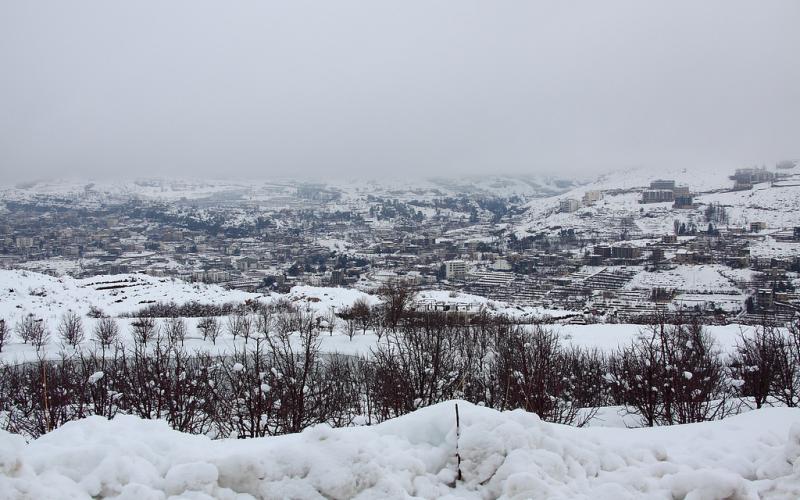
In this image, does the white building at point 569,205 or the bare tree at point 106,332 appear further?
the white building at point 569,205

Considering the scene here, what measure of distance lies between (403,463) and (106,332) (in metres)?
29.7

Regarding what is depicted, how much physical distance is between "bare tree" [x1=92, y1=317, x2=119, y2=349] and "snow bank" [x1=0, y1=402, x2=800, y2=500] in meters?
26.9

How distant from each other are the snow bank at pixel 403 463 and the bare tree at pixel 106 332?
26895mm

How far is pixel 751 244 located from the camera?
8262 cm

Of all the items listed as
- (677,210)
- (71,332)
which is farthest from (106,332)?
(677,210)

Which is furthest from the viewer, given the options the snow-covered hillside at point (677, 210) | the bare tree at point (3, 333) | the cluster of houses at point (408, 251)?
the snow-covered hillside at point (677, 210)

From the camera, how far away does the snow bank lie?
3955 millimetres

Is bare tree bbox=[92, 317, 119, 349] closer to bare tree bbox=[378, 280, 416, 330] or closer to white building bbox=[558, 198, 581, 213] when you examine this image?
bare tree bbox=[378, 280, 416, 330]

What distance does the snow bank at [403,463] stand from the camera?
396 centimetres

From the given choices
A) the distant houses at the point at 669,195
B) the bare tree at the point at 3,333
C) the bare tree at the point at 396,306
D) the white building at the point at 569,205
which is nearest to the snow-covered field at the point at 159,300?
the bare tree at the point at 3,333

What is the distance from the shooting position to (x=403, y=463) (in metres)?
4.55

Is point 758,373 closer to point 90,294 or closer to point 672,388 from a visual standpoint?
point 672,388

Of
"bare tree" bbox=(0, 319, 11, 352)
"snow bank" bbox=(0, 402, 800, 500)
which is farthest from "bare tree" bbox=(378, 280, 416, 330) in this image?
"snow bank" bbox=(0, 402, 800, 500)

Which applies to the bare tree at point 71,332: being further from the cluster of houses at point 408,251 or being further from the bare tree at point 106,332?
the cluster of houses at point 408,251
